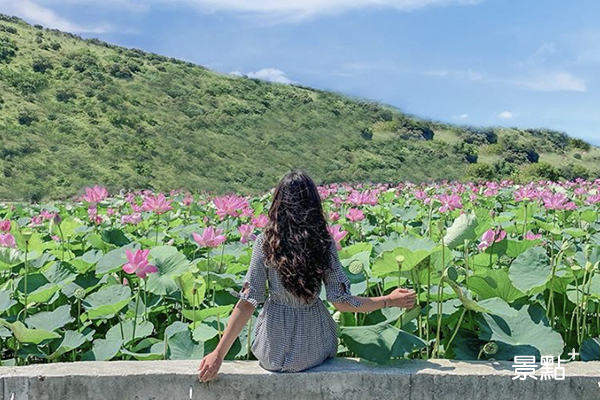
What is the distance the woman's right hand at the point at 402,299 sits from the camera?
205 centimetres

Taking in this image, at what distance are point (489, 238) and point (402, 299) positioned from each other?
Result: 0.72 m

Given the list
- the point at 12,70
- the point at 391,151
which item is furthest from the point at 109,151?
the point at 391,151

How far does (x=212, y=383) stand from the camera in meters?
1.98

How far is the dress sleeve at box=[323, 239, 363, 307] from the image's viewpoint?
207 cm

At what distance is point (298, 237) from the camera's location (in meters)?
2.03

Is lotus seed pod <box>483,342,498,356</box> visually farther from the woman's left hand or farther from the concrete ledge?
the woman's left hand

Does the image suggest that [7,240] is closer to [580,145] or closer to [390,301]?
[390,301]

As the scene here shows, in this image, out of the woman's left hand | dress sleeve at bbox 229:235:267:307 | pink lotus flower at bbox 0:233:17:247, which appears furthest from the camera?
pink lotus flower at bbox 0:233:17:247

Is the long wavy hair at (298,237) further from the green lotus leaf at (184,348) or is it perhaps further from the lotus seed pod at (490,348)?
the lotus seed pod at (490,348)

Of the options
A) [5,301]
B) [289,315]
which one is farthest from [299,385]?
[5,301]

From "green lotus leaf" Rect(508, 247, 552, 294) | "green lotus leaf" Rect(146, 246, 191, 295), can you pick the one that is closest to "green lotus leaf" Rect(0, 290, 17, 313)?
"green lotus leaf" Rect(146, 246, 191, 295)

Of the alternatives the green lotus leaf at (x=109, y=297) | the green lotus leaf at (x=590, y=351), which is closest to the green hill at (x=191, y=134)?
the green lotus leaf at (x=590, y=351)

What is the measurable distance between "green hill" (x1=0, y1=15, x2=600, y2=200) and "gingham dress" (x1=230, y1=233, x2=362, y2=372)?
2667cm

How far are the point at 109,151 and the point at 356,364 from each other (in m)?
36.7
